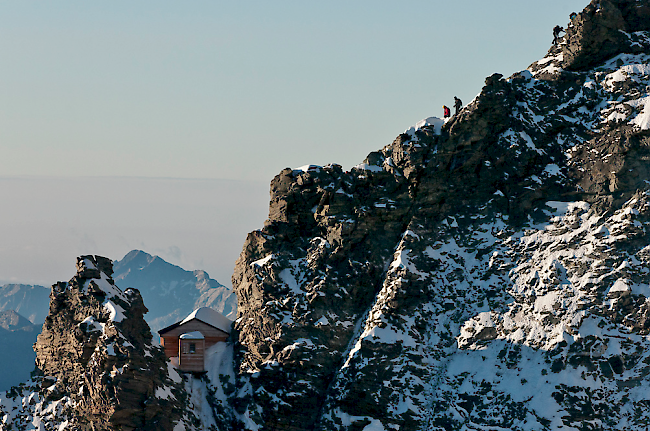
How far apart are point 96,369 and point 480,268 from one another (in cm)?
4594

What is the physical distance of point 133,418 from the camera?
300 ft

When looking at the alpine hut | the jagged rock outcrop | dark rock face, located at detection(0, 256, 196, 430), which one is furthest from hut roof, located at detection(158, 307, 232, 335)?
dark rock face, located at detection(0, 256, 196, 430)

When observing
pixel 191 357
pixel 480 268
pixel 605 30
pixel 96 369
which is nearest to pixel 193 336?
pixel 191 357

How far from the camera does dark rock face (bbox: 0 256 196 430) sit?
91688 mm

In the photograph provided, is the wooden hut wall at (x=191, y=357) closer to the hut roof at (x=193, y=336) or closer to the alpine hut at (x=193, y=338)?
the alpine hut at (x=193, y=338)

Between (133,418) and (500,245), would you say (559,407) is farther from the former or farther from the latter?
(133,418)

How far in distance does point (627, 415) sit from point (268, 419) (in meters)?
39.7

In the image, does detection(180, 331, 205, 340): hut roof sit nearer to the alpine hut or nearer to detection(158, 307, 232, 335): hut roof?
the alpine hut

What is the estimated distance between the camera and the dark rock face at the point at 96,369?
9169 cm

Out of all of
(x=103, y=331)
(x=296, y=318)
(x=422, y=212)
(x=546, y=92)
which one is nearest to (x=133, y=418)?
(x=103, y=331)

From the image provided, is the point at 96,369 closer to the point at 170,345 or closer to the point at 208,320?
the point at 170,345

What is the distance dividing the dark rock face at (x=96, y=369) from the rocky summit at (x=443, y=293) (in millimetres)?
237

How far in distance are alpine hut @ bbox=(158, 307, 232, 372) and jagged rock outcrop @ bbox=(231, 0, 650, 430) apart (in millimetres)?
3445

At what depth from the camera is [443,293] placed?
315 ft
